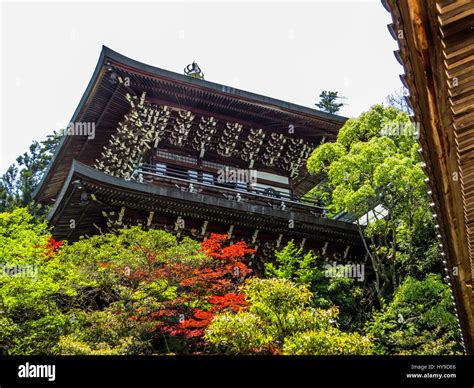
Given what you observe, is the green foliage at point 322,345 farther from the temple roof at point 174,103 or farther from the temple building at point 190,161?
the temple roof at point 174,103

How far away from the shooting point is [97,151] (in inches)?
1091

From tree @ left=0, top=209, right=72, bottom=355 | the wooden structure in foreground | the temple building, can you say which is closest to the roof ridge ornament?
the temple building

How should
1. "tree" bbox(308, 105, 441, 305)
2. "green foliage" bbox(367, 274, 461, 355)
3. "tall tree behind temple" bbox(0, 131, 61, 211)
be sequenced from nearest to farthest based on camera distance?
1. "green foliage" bbox(367, 274, 461, 355)
2. "tree" bbox(308, 105, 441, 305)
3. "tall tree behind temple" bbox(0, 131, 61, 211)

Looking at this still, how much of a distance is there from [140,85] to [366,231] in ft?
→ 32.3

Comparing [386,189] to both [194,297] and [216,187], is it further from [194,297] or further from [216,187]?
[194,297]

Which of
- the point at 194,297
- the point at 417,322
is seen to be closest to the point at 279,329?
the point at 194,297

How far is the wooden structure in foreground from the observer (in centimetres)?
517

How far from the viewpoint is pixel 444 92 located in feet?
19.0

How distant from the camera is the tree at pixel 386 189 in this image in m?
21.4

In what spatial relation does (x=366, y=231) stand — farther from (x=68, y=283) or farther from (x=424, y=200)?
(x=68, y=283)

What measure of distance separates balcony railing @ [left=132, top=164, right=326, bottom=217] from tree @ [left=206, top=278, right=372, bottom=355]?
839 cm

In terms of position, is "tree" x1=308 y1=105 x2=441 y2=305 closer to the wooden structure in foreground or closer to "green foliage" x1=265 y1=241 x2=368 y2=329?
"green foliage" x1=265 y1=241 x2=368 y2=329

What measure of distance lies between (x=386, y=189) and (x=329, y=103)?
32.5 m
